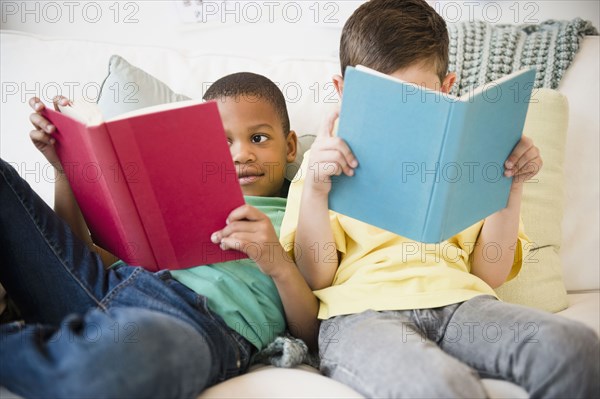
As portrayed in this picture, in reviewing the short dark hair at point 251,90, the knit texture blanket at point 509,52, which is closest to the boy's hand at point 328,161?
the short dark hair at point 251,90

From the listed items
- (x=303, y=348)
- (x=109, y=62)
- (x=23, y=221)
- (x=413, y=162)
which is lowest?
(x=303, y=348)

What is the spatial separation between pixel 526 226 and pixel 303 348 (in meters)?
0.58

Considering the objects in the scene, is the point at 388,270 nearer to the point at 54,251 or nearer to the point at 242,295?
the point at 242,295

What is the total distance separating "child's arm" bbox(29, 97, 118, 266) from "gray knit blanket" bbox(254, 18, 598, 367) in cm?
89

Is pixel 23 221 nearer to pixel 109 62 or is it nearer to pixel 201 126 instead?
pixel 201 126

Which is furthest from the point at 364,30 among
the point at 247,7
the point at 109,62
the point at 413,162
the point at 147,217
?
the point at 247,7

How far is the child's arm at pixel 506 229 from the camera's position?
1.00 metres

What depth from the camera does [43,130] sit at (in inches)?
41.3

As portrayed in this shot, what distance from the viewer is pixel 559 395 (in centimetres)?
80

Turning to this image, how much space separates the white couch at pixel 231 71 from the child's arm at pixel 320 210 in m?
0.46

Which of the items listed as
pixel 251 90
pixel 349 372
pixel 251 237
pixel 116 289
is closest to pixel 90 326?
pixel 116 289

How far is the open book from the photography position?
2.88 ft

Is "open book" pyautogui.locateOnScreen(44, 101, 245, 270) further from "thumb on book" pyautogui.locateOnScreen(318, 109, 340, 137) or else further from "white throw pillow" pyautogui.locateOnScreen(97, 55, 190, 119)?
"white throw pillow" pyautogui.locateOnScreen(97, 55, 190, 119)

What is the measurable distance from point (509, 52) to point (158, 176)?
0.93 metres
